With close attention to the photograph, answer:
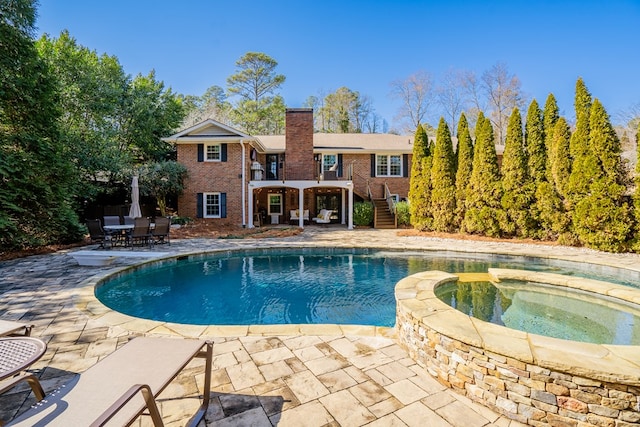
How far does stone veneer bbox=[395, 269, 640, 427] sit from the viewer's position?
2.11m

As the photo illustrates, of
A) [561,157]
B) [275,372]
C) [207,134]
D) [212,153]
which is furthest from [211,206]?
[561,157]

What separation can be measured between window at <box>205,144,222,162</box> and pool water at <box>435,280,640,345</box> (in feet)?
47.1

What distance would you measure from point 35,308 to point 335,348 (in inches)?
176

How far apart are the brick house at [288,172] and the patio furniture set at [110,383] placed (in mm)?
14020

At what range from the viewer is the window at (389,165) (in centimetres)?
1909

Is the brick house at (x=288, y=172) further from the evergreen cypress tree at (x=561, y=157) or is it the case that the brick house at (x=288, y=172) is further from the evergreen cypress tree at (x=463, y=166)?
the evergreen cypress tree at (x=561, y=157)

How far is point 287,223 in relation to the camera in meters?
19.2

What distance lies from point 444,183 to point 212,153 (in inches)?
464

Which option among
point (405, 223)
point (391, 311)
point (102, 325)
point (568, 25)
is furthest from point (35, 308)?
point (568, 25)

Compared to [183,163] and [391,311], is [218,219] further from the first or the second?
[391,311]

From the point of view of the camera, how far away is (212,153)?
655 inches

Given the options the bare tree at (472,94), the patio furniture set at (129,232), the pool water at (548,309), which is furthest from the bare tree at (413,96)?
the pool water at (548,309)

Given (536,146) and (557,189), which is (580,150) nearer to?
(557,189)

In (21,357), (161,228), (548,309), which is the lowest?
(548,309)
